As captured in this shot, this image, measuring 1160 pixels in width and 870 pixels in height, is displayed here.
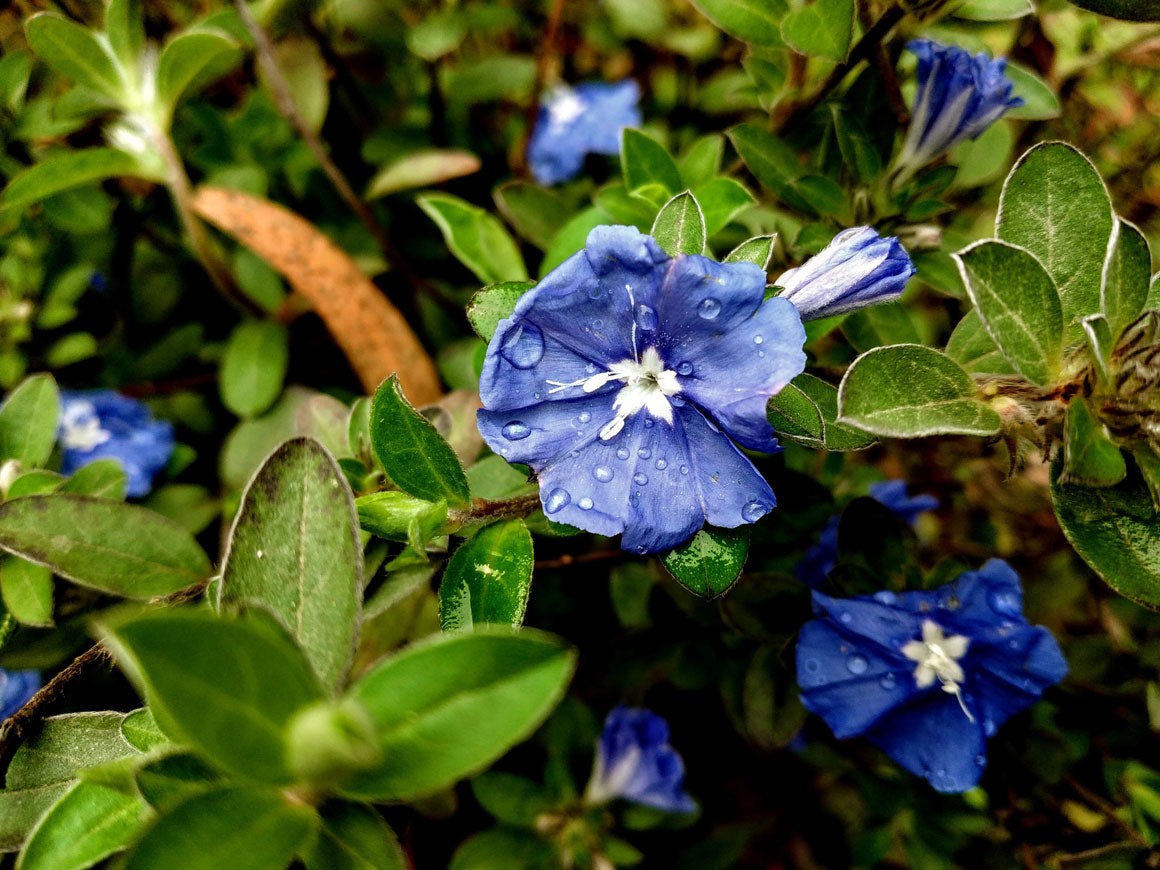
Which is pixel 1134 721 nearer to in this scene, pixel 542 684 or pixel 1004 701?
pixel 1004 701

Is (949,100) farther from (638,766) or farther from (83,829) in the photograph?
(83,829)

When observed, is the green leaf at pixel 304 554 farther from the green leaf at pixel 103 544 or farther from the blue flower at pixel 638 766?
the blue flower at pixel 638 766

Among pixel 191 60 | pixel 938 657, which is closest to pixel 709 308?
pixel 938 657

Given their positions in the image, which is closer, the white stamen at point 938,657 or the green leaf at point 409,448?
the green leaf at point 409,448

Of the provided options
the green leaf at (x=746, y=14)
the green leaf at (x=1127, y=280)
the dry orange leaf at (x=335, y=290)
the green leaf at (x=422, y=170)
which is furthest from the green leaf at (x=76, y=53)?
the green leaf at (x=1127, y=280)

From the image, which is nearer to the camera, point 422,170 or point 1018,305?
point 1018,305

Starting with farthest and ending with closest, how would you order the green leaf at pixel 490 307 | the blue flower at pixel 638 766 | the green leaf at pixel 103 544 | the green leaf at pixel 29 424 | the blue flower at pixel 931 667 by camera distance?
the blue flower at pixel 638 766 → the green leaf at pixel 29 424 → the blue flower at pixel 931 667 → the green leaf at pixel 103 544 → the green leaf at pixel 490 307

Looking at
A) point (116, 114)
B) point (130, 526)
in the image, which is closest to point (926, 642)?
point (130, 526)
